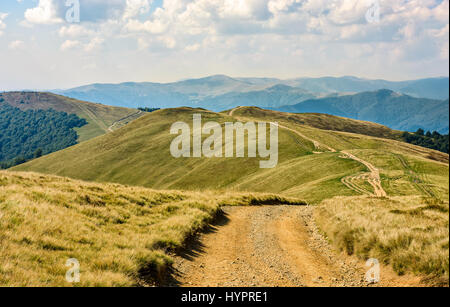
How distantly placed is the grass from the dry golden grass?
7.32m

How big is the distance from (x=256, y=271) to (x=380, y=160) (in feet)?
127

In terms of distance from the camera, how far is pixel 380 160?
44.7 metres

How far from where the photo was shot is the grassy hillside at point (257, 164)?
3380 centimetres

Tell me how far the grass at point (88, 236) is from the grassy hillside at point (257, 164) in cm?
915

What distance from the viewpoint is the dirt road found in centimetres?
1088

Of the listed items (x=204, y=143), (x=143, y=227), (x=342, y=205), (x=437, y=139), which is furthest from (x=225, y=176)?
(x=437, y=139)

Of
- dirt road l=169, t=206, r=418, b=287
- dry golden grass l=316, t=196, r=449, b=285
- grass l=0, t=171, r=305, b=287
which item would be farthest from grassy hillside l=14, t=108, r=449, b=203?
Result: grass l=0, t=171, r=305, b=287

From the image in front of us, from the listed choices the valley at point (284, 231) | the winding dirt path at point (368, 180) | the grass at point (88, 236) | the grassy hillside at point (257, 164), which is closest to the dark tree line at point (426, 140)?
the grassy hillside at point (257, 164)

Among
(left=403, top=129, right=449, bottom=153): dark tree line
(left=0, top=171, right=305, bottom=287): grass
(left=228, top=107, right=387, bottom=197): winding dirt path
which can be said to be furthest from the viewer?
(left=403, top=129, right=449, bottom=153): dark tree line

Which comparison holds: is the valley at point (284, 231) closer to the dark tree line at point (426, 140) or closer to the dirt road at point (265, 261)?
the dirt road at point (265, 261)

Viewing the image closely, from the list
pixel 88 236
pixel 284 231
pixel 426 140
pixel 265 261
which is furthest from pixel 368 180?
pixel 426 140

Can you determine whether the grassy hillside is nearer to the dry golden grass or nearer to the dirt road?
the dry golden grass

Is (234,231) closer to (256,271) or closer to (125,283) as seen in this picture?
(256,271)
